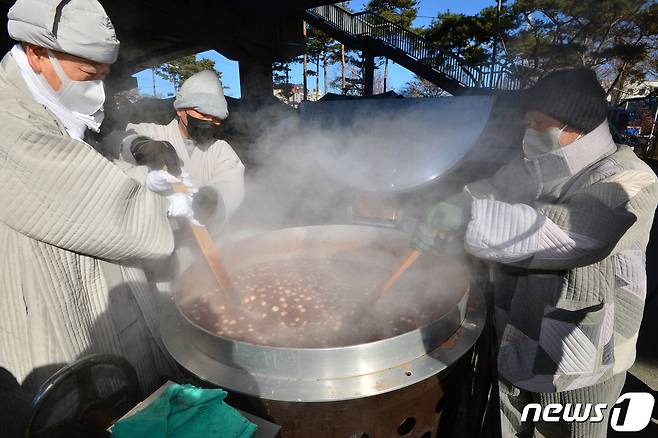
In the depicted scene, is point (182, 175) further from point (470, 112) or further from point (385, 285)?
point (470, 112)

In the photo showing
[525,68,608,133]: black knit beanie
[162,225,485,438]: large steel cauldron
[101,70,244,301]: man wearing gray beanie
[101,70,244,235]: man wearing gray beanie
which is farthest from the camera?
[101,70,244,235]: man wearing gray beanie

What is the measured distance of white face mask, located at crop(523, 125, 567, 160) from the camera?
6.09ft

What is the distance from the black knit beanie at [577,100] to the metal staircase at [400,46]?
1426cm

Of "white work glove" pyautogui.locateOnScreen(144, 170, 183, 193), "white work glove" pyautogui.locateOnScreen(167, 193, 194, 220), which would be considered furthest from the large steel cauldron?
"white work glove" pyautogui.locateOnScreen(144, 170, 183, 193)

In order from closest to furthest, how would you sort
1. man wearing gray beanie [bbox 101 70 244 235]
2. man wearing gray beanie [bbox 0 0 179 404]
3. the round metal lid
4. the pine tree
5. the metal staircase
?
man wearing gray beanie [bbox 0 0 179 404] < man wearing gray beanie [bbox 101 70 244 235] < the round metal lid < the metal staircase < the pine tree

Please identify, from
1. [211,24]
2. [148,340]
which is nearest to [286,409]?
[148,340]

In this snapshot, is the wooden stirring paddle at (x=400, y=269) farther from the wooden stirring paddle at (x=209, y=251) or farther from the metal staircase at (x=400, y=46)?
the metal staircase at (x=400, y=46)

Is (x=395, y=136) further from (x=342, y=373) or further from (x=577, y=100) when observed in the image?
(x=342, y=373)

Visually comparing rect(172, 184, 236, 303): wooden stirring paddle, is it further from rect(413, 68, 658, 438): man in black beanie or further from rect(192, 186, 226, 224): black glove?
rect(413, 68, 658, 438): man in black beanie

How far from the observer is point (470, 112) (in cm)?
384

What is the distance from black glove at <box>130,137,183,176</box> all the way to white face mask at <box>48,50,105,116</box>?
21.0 inches

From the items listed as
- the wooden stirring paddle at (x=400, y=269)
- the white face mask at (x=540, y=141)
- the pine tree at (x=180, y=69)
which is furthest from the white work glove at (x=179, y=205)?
the pine tree at (x=180, y=69)

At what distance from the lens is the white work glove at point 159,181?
208 centimetres

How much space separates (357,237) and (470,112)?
78.8 inches
